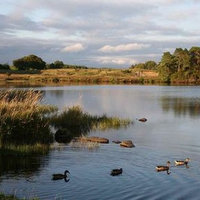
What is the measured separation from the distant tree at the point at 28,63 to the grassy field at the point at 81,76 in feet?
55.2

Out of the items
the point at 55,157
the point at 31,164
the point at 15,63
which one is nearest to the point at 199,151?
the point at 55,157

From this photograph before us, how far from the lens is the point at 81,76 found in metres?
143

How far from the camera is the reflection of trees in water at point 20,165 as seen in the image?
16.3 m

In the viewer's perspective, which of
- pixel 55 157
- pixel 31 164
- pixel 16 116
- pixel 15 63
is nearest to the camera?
pixel 31 164

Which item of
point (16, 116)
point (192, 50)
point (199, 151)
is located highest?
point (192, 50)

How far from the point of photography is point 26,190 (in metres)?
14.0

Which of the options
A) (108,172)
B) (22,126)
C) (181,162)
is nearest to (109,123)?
(22,126)

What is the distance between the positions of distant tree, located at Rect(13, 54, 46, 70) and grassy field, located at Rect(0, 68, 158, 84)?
55.2ft

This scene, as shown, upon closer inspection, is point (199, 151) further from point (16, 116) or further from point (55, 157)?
point (16, 116)

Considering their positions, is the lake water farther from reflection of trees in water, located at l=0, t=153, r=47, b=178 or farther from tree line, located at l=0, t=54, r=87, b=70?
tree line, located at l=0, t=54, r=87, b=70

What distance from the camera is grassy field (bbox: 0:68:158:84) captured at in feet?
430

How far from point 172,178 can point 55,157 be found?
20.2ft

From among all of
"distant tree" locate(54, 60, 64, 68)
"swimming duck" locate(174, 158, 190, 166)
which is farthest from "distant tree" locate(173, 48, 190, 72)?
"swimming duck" locate(174, 158, 190, 166)

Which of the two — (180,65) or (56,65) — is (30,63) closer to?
(56,65)
